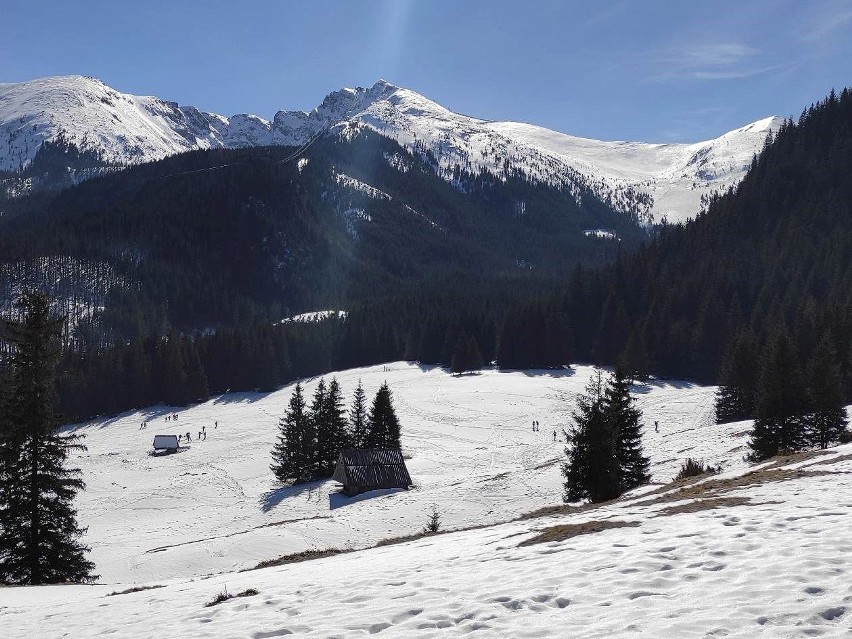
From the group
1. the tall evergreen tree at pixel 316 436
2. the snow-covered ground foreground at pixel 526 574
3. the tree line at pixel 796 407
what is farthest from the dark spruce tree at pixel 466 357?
the tree line at pixel 796 407

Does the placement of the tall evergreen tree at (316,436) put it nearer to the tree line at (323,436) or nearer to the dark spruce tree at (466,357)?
the tree line at (323,436)

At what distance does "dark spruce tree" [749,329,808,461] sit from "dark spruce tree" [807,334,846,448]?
1.84 feet

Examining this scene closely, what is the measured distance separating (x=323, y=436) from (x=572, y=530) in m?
42.3

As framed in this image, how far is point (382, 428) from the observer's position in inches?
2164

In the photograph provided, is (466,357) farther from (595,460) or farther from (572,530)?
(572,530)

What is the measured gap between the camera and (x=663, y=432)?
2052 inches

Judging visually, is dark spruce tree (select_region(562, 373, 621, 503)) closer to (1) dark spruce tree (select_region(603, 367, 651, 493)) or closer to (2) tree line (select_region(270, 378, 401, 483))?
(1) dark spruce tree (select_region(603, 367, 651, 493))

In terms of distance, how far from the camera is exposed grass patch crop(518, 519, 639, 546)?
13.1 meters

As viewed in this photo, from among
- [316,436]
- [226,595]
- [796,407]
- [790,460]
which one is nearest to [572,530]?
[226,595]

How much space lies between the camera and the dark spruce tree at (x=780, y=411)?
30406 millimetres

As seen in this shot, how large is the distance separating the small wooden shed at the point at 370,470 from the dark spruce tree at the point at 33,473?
23.8 meters

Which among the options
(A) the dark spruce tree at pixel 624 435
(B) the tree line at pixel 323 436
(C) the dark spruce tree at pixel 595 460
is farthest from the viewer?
(B) the tree line at pixel 323 436

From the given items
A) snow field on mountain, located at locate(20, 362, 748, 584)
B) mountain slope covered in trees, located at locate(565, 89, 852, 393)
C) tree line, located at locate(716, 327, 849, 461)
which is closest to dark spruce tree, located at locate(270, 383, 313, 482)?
snow field on mountain, located at locate(20, 362, 748, 584)

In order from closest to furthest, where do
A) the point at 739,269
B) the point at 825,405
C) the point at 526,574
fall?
the point at 526,574 → the point at 825,405 → the point at 739,269
